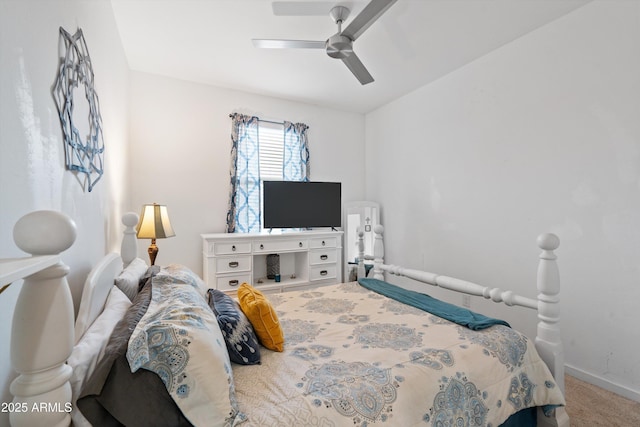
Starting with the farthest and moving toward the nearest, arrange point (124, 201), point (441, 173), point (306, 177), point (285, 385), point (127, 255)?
point (306, 177), point (441, 173), point (124, 201), point (127, 255), point (285, 385)

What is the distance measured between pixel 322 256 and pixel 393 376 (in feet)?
8.38

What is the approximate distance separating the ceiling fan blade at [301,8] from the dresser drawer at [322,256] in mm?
2395

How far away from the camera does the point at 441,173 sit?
10.9 feet

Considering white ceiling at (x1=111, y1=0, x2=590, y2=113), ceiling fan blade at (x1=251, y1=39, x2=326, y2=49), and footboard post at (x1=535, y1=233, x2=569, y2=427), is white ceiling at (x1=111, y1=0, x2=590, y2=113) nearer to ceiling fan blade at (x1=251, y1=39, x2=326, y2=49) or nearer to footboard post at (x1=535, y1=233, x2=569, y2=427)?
ceiling fan blade at (x1=251, y1=39, x2=326, y2=49)

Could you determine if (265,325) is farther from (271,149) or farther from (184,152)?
(271,149)

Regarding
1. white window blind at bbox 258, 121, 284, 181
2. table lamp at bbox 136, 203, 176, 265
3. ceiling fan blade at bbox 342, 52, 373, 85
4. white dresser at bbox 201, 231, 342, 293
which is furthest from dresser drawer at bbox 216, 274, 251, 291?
ceiling fan blade at bbox 342, 52, 373, 85

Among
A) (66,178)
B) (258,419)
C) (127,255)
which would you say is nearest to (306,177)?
(127,255)

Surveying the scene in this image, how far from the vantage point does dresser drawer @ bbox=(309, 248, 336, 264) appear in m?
3.60

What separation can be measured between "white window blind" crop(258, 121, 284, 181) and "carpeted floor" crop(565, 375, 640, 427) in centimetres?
336

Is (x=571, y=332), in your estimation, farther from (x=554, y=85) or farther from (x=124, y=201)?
(x=124, y=201)

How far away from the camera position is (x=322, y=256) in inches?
144

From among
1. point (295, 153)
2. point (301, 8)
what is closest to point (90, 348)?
point (301, 8)

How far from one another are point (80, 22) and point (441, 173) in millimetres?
3161

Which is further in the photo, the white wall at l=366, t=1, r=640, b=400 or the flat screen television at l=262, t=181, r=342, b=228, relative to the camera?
the flat screen television at l=262, t=181, r=342, b=228
